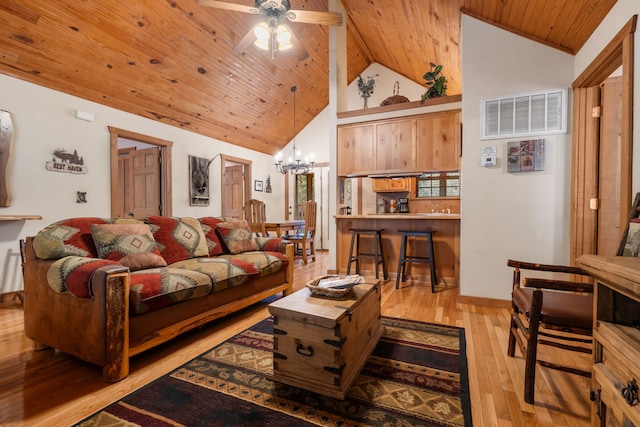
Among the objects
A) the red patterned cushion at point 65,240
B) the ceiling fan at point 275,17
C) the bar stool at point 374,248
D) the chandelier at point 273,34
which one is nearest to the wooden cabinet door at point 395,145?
the bar stool at point 374,248

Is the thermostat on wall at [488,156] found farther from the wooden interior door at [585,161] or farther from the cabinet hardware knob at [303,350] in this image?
the cabinet hardware knob at [303,350]

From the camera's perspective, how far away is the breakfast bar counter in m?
3.71

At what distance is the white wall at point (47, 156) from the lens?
10.0 feet

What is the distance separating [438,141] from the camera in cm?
368

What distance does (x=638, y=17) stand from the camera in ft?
5.46

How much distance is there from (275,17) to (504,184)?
2.55 meters

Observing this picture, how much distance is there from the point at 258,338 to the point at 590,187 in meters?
2.94

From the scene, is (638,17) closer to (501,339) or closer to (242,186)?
(501,339)

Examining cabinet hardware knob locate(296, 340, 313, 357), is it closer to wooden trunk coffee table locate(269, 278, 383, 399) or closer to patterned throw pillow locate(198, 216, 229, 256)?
wooden trunk coffee table locate(269, 278, 383, 399)

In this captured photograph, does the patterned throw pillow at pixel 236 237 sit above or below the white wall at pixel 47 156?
below

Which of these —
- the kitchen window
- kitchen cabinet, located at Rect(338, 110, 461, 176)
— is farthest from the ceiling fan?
the kitchen window

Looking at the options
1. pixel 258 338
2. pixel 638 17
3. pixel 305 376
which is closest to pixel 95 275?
pixel 258 338

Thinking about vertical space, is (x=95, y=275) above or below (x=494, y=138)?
below

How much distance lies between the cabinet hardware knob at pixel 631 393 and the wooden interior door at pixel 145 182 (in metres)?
5.24
